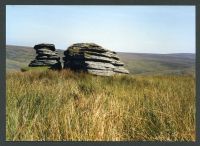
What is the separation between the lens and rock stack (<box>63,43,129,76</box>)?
32.7 ft

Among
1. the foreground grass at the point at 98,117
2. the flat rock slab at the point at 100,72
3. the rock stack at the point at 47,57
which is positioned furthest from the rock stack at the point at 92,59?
the foreground grass at the point at 98,117

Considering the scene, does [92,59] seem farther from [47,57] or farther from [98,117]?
[98,117]

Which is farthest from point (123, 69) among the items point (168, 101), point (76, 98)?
point (168, 101)

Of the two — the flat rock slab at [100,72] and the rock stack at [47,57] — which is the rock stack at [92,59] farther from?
the rock stack at [47,57]

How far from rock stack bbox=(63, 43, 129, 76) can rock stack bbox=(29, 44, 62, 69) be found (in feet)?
0.69

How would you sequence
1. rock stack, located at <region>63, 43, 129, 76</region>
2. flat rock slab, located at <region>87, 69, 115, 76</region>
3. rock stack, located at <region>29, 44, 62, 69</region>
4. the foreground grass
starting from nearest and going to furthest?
the foreground grass
flat rock slab, located at <region>87, 69, 115, 76</region>
rock stack, located at <region>63, 43, 129, 76</region>
rock stack, located at <region>29, 44, 62, 69</region>

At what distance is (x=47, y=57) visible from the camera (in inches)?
413

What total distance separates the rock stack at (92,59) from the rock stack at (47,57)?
21 centimetres

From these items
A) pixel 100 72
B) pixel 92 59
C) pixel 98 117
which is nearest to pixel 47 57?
pixel 92 59

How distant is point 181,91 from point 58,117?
1.73 m

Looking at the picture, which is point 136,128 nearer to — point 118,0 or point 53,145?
point 53,145

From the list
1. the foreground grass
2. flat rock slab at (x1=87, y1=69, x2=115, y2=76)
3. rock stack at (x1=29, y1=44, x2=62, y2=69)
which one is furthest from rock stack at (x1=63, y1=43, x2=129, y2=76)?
the foreground grass

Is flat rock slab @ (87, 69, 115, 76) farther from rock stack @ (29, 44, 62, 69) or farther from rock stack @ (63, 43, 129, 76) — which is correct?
rock stack @ (29, 44, 62, 69)

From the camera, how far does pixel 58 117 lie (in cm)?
492
